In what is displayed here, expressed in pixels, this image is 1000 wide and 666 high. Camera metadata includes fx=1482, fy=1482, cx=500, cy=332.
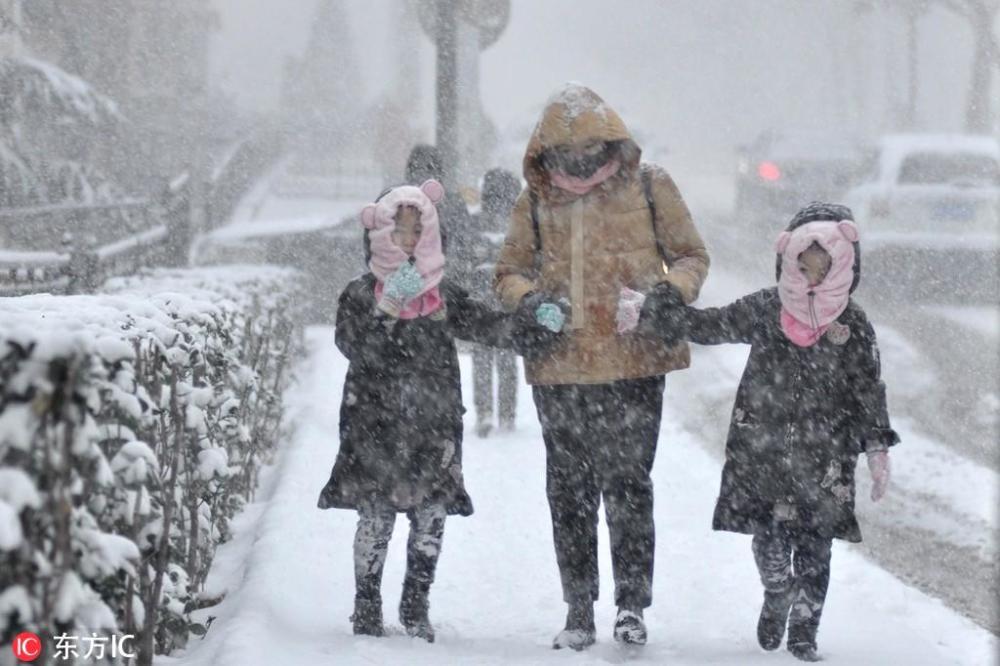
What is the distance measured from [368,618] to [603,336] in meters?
1.17

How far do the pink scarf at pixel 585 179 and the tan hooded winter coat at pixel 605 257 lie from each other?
3 centimetres

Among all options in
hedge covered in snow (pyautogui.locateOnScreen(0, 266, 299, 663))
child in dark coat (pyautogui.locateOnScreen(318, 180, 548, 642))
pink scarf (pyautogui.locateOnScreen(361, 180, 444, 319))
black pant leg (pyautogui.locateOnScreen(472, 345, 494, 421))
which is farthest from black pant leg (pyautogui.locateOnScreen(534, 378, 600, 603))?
black pant leg (pyautogui.locateOnScreen(472, 345, 494, 421))

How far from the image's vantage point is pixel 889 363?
12477 millimetres

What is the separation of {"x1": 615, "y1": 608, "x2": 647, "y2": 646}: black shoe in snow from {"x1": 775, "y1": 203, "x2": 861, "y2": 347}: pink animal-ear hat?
102 cm

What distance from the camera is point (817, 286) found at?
4559 millimetres

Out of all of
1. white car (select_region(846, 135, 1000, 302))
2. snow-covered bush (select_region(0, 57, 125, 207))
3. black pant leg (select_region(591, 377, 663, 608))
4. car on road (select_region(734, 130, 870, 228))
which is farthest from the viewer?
car on road (select_region(734, 130, 870, 228))

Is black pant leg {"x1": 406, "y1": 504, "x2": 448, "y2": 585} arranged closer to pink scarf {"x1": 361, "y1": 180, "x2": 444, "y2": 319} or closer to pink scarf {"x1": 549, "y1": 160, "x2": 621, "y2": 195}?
pink scarf {"x1": 361, "y1": 180, "x2": 444, "y2": 319}

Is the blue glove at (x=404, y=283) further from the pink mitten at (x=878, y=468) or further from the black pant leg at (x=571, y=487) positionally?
the pink mitten at (x=878, y=468)

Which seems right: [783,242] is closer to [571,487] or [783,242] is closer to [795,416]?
[795,416]

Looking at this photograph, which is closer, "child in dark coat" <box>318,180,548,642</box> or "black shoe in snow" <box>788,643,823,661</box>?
Answer: "black shoe in snow" <box>788,643,823,661</box>

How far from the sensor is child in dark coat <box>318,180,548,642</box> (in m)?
4.73

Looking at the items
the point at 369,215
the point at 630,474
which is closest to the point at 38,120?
the point at 369,215

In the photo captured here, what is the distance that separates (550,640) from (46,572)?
2477 mm

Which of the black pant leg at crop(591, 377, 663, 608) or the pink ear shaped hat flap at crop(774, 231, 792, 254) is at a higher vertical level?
the pink ear shaped hat flap at crop(774, 231, 792, 254)
